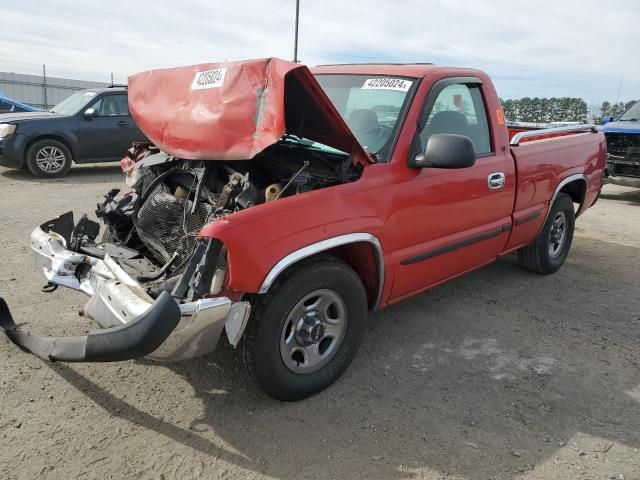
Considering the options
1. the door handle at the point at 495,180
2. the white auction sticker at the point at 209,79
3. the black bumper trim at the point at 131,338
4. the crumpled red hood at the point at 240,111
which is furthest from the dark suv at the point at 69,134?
the black bumper trim at the point at 131,338

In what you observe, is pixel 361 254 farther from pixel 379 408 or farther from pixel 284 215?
pixel 379 408

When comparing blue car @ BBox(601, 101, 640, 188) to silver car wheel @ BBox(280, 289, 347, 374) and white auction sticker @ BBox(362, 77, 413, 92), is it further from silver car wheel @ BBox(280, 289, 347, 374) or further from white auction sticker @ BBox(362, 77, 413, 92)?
silver car wheel @ BBox(280, 289, 347, 374)

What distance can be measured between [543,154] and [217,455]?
3595 millimetres

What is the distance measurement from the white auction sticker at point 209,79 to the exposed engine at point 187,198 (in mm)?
477

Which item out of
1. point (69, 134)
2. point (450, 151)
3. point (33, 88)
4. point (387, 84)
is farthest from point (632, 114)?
point (33, 88)

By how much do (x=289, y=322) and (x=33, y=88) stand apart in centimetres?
2418

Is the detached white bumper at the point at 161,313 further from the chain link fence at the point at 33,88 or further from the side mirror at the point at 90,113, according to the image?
the chain link fence at the point at 33,88

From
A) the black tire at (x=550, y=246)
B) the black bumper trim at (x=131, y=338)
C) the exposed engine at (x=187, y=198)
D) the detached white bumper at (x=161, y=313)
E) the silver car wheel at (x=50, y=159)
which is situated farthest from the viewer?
the silver car wheel at (x=50, y=159)

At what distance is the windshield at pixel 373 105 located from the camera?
3.29 m

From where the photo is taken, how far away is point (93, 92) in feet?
33.4

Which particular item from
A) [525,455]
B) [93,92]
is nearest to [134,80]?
[525,455]

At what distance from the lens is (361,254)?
316cm

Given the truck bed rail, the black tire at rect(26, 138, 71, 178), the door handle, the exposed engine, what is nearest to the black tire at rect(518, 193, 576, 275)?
the truck bed rail

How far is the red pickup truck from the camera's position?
250cm
